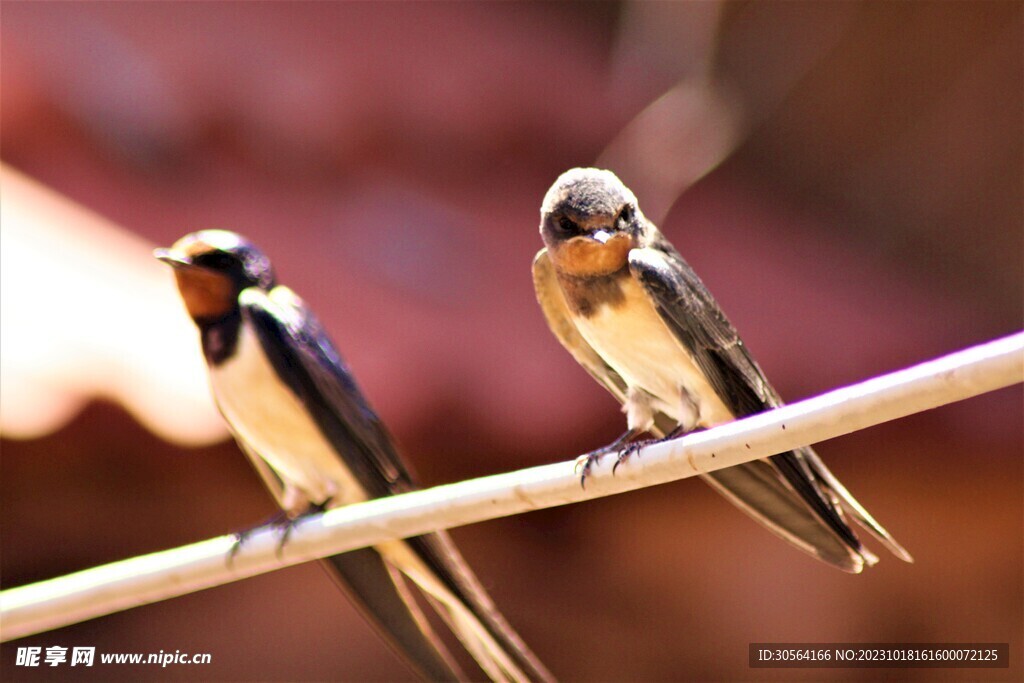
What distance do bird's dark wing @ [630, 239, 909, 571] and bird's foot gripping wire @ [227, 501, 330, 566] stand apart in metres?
0.61

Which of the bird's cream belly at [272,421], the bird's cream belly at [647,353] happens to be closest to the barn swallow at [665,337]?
the bird's cream belly at [647,353]

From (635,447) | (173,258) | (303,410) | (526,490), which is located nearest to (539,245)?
(303,410)

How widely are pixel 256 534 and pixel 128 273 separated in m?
1.50

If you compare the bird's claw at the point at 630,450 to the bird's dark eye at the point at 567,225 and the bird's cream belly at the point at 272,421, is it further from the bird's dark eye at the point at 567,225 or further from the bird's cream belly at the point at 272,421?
the bird's cream belly at the point at 272,421

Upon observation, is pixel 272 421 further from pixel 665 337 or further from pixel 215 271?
pixel 665 337

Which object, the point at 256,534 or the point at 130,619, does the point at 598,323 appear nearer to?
the point at 256,534

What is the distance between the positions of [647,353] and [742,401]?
6.1 inches

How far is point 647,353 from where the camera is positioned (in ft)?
5.65

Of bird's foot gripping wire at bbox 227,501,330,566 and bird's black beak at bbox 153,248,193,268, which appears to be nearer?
bird's foot gripping wire at bbox 227,501,330,566

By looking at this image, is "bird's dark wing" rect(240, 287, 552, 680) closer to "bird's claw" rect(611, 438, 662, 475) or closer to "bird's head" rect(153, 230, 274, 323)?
"bird's head" rect(153, 230, 274, 323)

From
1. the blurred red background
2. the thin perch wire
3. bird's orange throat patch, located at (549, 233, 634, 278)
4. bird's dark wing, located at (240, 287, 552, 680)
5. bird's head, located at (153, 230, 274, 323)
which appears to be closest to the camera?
the thin perch wire

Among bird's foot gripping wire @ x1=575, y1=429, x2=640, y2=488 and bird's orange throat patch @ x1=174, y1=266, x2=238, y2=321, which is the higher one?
bird's orange throat patch @ x1=174, y1=266, x2=238, y2=321

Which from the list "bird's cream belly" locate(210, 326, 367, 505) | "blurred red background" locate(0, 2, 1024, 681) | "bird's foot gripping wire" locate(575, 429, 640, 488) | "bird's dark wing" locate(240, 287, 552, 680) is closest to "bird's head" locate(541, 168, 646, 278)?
"bird's foot gripping wire" locate(575, 429, 640, 488)

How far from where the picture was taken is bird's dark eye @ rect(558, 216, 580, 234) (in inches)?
63.5
